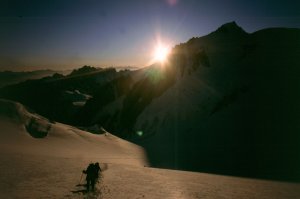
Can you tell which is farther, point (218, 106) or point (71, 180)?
point (218, 106)

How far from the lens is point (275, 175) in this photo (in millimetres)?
41125

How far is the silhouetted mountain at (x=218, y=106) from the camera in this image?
51750mm

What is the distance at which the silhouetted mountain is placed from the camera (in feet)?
170

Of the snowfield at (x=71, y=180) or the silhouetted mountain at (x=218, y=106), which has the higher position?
the silhouetted mountain at (x=218, y=106)

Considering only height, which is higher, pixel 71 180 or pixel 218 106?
pixel 218 106

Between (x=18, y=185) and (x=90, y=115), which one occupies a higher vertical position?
(x=90, y=115)

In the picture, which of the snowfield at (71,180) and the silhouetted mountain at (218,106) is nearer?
the snowfield at (71,180)

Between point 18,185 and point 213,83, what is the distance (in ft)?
216

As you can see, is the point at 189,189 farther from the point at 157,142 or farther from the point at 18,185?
the point at 157,142

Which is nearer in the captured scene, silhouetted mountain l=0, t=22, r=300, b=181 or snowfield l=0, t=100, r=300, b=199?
snowfield l=0, t=100, r=300, b=199

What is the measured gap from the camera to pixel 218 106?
73875mm

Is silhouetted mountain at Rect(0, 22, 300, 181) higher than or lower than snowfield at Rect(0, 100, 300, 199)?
higher

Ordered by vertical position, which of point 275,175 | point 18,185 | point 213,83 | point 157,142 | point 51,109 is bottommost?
point 18,185

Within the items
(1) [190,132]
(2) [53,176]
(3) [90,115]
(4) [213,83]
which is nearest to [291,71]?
(4) [213,83]
